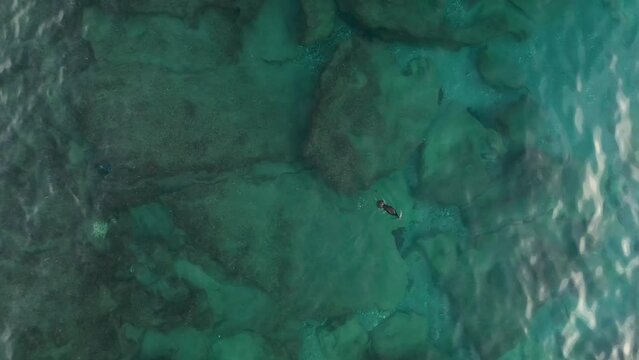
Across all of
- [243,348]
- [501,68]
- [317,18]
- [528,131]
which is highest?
[317,18]

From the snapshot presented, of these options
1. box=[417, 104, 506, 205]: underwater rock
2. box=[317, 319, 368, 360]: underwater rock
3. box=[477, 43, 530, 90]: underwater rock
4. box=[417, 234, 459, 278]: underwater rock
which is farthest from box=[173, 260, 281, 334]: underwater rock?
box=[477, 43, 530, 90]: underwater rock

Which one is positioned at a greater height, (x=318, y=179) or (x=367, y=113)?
(x=367, y=113)

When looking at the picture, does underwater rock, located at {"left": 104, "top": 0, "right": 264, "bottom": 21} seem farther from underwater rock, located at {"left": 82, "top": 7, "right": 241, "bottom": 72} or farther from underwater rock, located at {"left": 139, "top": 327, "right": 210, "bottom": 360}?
underwater rock, located at {"left": 139, "top": 327, "right": 210, "bottom": 360}

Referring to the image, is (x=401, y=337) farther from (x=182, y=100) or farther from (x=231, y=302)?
(x=182, y=100)

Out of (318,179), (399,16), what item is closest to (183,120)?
(318,179)

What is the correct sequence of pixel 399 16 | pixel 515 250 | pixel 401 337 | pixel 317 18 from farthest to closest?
1. pixel 515 250
2. pixel 401 337
3. pixel 399 16
4. pixel 317 18

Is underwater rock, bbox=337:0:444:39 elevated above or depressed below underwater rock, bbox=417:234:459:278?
above

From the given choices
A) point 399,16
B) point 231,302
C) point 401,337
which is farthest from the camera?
point 401,337

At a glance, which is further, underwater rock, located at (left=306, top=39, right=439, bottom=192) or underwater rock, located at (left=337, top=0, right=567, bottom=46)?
underwater rock, located at (left=337, top=0, right=567, bottom=46)

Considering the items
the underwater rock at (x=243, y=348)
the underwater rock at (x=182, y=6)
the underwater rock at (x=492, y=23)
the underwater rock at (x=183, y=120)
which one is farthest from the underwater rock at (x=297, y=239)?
the underwater rock at (x=492, y=23)
